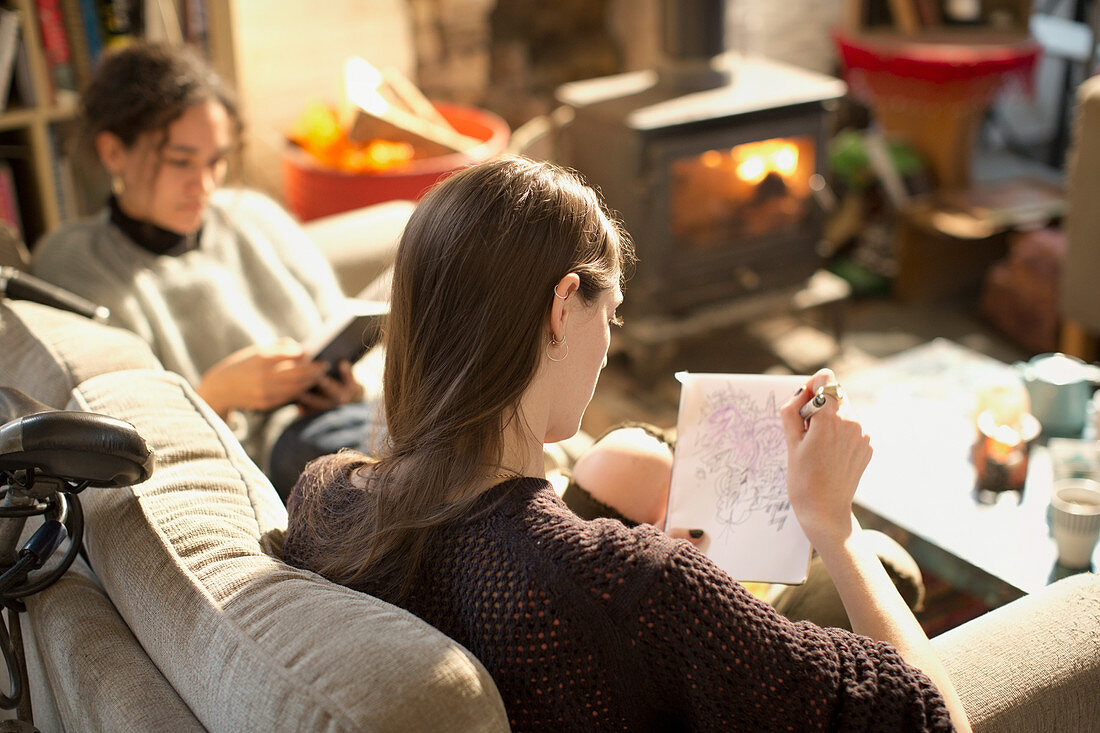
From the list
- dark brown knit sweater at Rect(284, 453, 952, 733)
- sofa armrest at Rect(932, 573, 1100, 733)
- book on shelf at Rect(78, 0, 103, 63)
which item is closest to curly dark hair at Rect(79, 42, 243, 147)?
book on shelf at Rect(78, 0, 103, 63)

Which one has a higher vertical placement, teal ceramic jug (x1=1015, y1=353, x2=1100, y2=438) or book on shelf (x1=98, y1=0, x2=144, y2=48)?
book on shelf (x1=98, y1=0, x2=144, y2=48)

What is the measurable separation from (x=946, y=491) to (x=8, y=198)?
6.64 ft

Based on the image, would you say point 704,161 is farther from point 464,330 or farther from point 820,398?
point 464,330

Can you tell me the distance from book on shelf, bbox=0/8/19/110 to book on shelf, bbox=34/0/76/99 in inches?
2.2

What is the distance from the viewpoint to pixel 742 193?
2787 mm

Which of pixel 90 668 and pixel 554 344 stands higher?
pixel 554 344

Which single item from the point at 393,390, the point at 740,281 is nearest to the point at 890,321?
the point at 740,281

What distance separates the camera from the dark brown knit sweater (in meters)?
0.82

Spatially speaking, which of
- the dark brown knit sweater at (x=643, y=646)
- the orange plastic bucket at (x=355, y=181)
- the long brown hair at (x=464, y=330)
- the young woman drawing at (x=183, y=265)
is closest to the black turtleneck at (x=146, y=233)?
the young woman drawing at (x=183, y=265)

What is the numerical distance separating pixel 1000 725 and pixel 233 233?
1554 mm

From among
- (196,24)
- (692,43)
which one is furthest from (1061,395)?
(196,24)

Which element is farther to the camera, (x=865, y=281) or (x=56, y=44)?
(x=865, y=281)

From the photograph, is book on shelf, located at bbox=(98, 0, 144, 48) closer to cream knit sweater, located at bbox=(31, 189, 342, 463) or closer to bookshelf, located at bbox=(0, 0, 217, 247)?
bookshelf, located at bbox=(0, 0, 217, 247)

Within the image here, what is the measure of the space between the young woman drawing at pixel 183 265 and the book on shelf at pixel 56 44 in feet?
1.78
